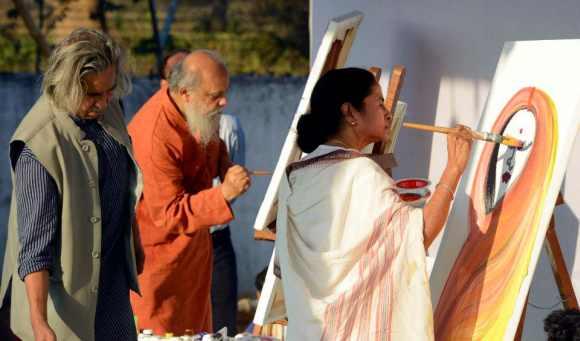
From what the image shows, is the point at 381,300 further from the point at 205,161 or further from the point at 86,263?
the point at 205,161

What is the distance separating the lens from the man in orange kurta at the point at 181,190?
14.5 feet

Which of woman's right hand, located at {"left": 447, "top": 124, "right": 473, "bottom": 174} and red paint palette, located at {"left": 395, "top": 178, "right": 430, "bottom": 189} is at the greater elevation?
woman's right hand, located at {"left": 447, "top": 124, "right": 473, "bottom": 174}

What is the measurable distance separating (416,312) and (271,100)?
16.9 ft

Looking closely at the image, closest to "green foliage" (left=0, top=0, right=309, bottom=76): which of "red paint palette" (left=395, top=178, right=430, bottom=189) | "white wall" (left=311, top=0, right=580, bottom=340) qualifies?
"white wall" (left=311, top=0, right=580, bottom=340)

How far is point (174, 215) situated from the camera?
14.5 ft

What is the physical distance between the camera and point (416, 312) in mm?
3344

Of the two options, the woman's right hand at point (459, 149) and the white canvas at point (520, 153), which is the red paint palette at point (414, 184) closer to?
the white canvas at point (520, 153)

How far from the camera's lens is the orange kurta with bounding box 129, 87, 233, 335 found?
4434mm

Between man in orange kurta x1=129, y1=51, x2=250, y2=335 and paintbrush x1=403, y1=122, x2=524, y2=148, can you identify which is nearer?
paintbrush x1=403, y1=122, x2=524, y2=148

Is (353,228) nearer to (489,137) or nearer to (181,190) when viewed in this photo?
(489,137)

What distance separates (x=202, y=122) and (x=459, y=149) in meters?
1.30

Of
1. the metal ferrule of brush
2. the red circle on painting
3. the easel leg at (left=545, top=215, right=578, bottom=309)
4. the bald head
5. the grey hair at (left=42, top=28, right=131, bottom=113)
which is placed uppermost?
the grey hair at (left=42, top=28, right=131, bottom=113)

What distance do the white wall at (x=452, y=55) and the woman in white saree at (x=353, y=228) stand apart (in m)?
1.07

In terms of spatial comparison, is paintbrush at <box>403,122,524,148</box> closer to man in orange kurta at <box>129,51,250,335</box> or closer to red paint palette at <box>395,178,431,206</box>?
red paint palette at <box>395,178,431,206</box>
